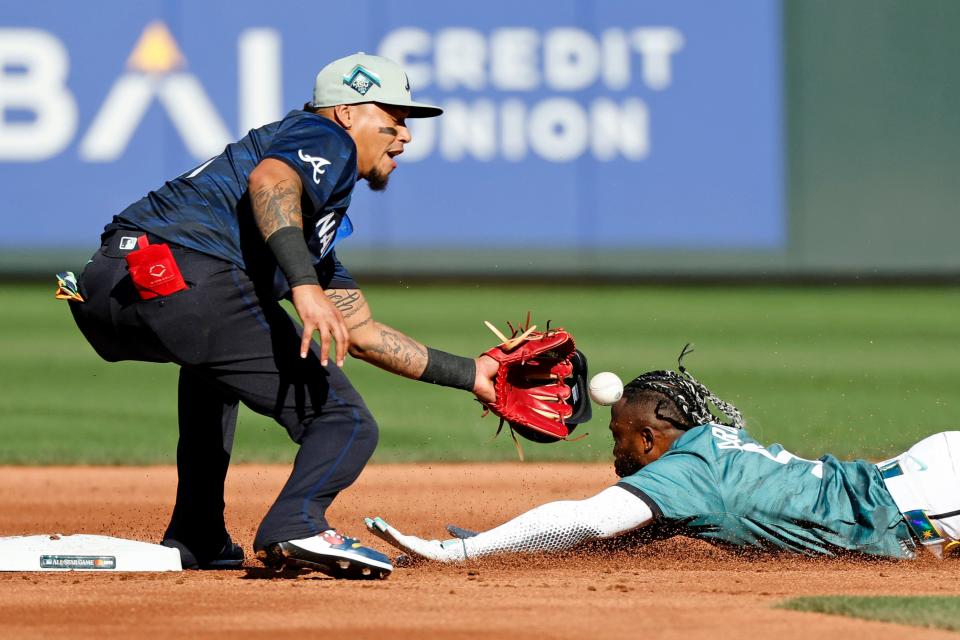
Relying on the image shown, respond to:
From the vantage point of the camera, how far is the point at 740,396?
989cm

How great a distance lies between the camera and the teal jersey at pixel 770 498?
473 cm

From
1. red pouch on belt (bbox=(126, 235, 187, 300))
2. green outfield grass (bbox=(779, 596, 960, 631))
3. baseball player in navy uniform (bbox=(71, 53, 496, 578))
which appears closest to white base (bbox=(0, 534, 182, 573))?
baseball player in navy uniform (bbox=(71, 53, 496, 578))

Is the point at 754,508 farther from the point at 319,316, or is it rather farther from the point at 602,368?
the point at 602,368

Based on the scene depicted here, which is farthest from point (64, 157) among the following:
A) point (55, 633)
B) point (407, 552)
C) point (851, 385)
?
point (55, 633)

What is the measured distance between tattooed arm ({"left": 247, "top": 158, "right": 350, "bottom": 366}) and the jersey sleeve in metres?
1.17

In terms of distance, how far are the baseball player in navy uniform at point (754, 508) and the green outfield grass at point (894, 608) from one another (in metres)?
0.74

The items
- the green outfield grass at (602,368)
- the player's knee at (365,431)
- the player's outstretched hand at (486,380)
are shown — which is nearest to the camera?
the player's knee at (365,431)

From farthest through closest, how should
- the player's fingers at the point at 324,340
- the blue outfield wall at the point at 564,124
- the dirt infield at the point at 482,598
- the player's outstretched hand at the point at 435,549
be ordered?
1. the blue outfield wall at the point at 564,124
2. the player's outstretched hand at the point at 435,549
3. the player's fingers at the point at 324,340
4. the dirt infield at the point at 482,598

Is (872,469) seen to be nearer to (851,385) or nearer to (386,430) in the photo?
(386,430)

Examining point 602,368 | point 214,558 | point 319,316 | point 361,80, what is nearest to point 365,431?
point 319,316

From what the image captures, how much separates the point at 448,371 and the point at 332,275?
1.85 feet

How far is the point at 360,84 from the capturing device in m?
4.64

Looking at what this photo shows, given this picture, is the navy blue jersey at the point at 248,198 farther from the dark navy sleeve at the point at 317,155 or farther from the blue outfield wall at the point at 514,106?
the blue outfield wall at the point at 514,106

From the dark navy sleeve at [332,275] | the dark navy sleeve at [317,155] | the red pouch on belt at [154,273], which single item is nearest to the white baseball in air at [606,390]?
the dark navy sleeve at [332,275]
